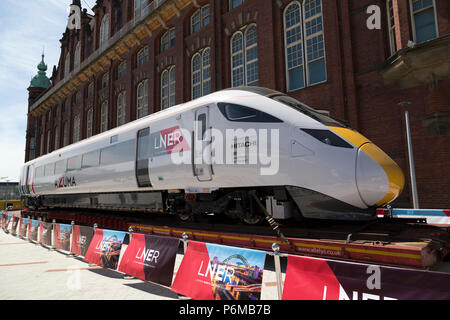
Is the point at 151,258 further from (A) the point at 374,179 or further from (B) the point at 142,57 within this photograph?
(B) the point at 142,57

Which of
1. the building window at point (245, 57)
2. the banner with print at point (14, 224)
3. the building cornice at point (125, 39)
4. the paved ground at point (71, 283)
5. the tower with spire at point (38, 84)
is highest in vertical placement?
the tower with spire at point (38, 84)

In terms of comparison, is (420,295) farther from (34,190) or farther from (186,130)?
(34,190)

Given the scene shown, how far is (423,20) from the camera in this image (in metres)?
11.6

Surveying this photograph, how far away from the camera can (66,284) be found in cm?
580

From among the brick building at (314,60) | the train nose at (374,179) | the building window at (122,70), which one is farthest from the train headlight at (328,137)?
the building window at (122,70)

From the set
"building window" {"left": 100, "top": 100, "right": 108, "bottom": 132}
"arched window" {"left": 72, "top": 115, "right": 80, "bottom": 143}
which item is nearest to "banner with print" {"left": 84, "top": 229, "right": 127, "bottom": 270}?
"building window" {"left": 100, "top": 100, "right": 108, "bottom": 132}

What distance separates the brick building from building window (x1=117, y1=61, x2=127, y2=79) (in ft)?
0.44

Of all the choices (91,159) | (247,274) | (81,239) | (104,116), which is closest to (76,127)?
(104,116)

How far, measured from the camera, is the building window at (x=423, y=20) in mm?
11328

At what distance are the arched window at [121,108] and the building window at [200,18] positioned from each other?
10.5 metres

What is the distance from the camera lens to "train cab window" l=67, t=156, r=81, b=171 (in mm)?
13825

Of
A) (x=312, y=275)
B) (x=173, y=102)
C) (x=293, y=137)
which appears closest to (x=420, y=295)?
(x=312, y=275)

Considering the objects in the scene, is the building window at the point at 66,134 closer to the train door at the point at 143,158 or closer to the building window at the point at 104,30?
the building window at the point at 104,30
